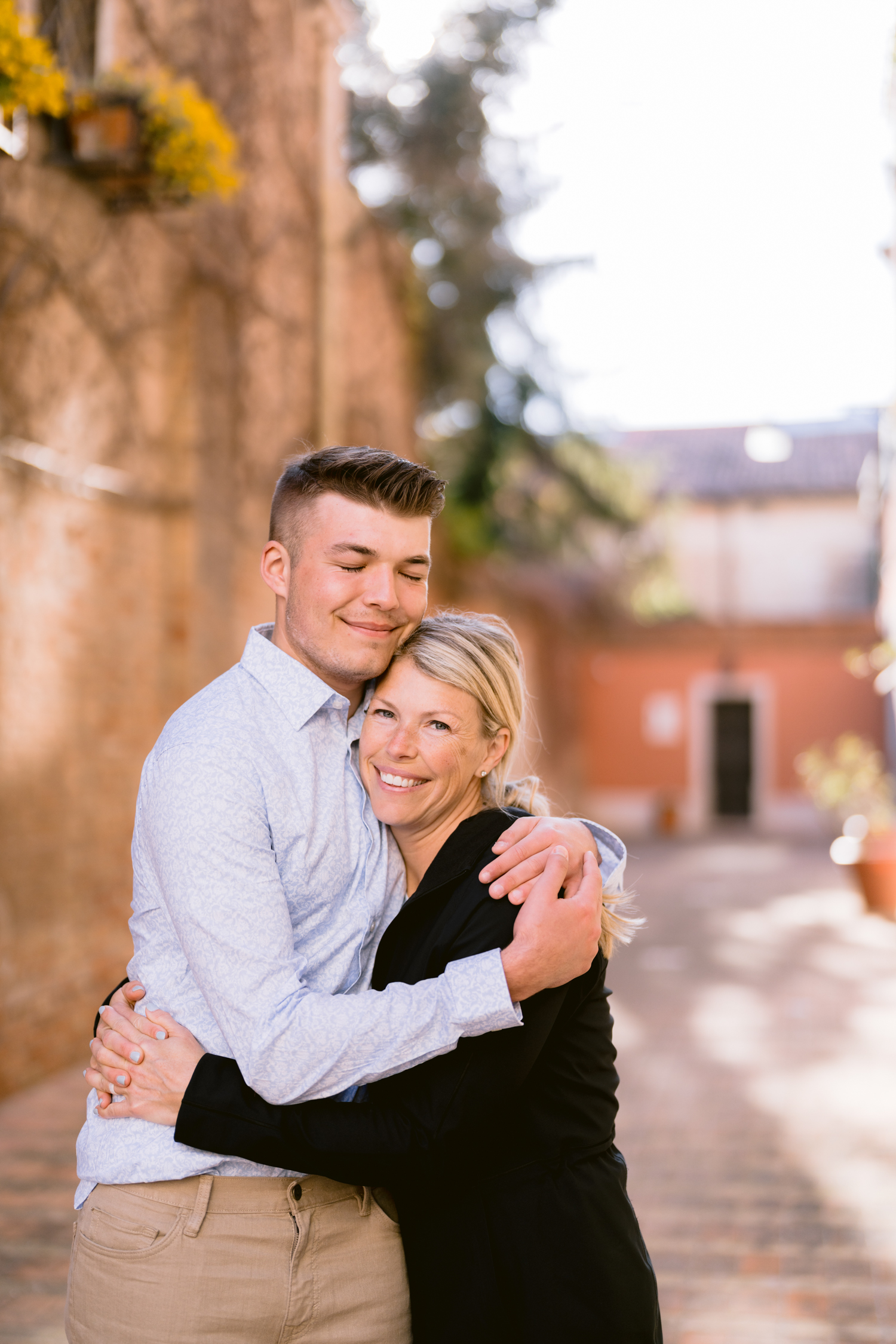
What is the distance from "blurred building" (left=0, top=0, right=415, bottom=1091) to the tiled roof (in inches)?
746

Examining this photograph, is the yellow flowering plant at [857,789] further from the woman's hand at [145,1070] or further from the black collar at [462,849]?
the woman's hand at [145,1070]

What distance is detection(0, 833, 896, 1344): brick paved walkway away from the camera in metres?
3.66

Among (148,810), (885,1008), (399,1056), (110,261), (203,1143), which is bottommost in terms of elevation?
(885,1008)

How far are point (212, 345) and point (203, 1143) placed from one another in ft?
20.4

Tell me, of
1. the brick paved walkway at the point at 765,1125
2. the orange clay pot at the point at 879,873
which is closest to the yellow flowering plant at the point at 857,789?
the orange clay pot at the point at 879,873

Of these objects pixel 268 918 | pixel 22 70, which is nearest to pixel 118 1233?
pixel 268 918

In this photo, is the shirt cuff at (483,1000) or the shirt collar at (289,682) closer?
the shirt cuff at (483,1000)

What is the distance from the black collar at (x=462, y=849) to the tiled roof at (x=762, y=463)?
25003mm

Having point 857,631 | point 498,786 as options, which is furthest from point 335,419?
point 857,631

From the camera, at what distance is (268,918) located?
5.46 ft

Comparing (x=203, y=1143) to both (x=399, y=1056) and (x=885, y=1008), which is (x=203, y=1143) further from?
(x=885, y=1008)

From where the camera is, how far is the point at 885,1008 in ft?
24.7

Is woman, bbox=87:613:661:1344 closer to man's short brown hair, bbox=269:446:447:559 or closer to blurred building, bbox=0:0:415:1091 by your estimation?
man's short brown hair, bbox=269:446:447:559

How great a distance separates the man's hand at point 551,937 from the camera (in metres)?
1.68
